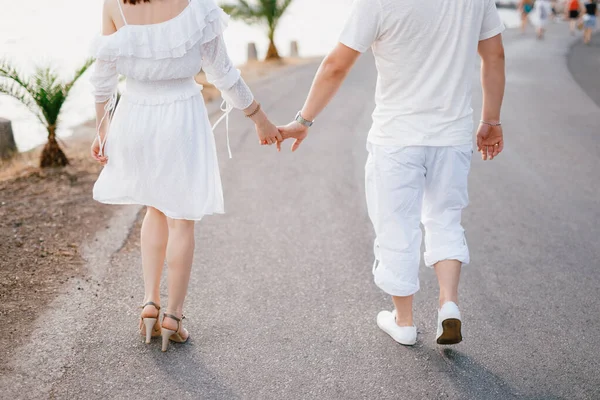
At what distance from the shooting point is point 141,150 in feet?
10.8

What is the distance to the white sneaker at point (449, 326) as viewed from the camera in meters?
3.27

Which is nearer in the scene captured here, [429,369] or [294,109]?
[429,369]

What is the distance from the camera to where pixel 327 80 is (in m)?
3.35

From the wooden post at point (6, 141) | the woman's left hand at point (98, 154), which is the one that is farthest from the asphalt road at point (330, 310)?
the wooden post at point (6, 141)

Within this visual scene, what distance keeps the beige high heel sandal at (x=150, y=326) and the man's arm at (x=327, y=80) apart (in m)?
1.17

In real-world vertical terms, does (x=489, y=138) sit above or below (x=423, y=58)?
below

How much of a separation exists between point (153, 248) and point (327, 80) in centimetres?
127

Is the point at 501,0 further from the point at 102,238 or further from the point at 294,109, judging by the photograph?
the point at 102,238

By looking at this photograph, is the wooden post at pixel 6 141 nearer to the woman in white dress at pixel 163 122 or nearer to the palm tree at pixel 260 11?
the woman in white dress at pixel 163 122

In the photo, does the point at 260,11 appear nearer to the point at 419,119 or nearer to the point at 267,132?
the point at 267,132

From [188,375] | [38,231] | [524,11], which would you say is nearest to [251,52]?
[524,11]

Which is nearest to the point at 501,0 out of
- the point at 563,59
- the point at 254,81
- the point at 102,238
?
the point at 563,59

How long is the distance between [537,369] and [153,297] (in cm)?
202

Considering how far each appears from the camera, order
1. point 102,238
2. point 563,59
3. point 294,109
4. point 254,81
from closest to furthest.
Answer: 1. point 102,238
2. point 294,109
3. point 254,81
4. point 563,59
